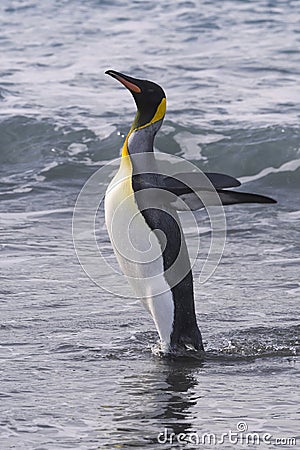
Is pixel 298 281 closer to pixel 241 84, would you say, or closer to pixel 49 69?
pixel 241 84

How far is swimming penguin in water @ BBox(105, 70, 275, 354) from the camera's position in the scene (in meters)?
Result: 4.62

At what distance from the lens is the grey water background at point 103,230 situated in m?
4.02

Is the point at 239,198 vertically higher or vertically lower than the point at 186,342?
higher

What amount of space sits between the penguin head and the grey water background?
1024 millimetres

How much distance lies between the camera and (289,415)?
3902mm

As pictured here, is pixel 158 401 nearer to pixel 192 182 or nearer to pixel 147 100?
pixel 192 182

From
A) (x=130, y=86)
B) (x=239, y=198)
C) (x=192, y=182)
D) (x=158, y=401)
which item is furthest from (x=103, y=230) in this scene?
(x=158, y=401)

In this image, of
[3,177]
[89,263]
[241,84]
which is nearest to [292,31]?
[241,84]

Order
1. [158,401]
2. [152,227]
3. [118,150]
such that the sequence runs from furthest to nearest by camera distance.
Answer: [118,150], [152,227], [158,401]

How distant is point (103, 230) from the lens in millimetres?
7316

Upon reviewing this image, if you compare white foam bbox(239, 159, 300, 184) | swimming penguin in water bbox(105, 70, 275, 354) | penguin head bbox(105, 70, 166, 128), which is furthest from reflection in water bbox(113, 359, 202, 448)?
white foam bbox(239, 159, 300, 184)

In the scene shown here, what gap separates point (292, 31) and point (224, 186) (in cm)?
1069

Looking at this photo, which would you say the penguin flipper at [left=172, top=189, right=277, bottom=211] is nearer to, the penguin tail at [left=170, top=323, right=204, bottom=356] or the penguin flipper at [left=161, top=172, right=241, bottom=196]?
the penguin flipper at [left=161, top=172, right=241, bottom=196]

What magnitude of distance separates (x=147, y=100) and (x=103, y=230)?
8.75ft
